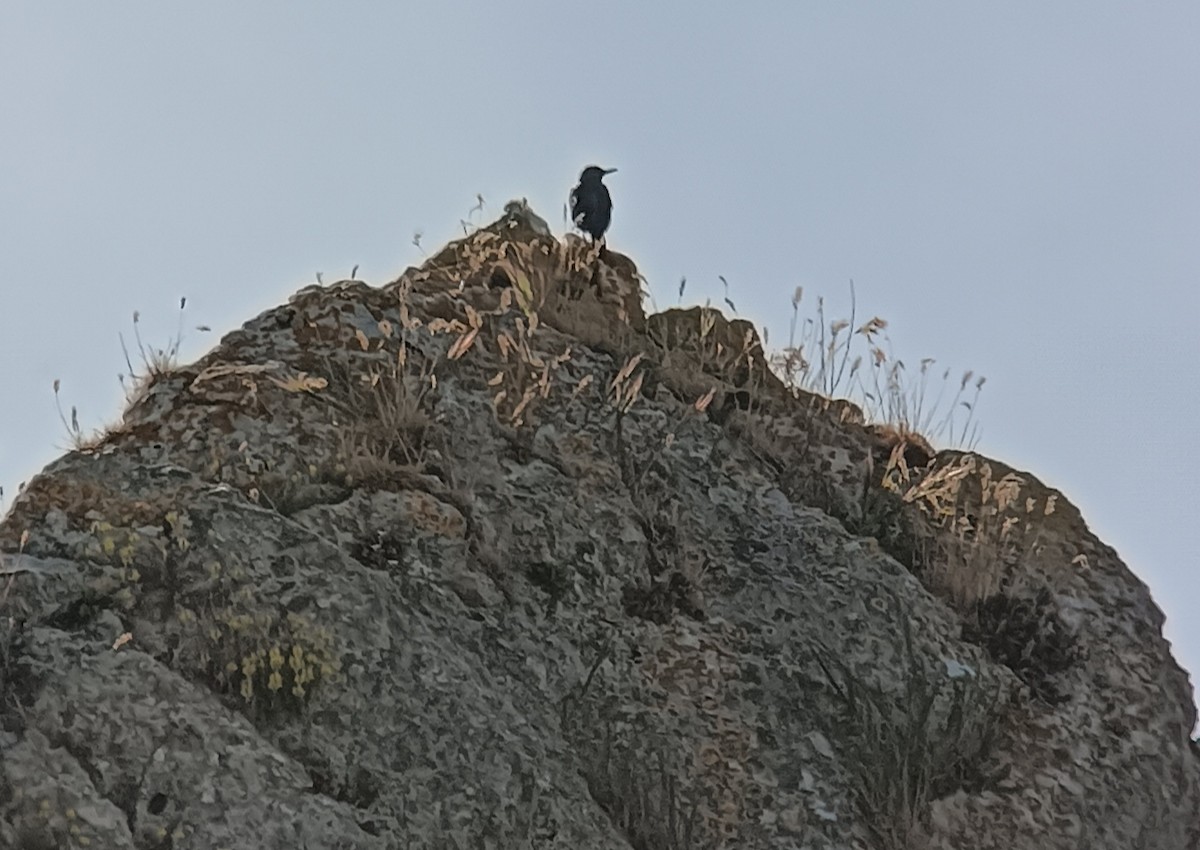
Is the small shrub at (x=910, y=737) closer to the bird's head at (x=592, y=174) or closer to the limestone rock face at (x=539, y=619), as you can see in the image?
the limestone rock face at (x=539, y=619)

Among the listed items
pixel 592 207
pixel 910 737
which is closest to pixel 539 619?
pixel 910 737

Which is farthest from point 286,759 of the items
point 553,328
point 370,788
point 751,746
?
point 553,328

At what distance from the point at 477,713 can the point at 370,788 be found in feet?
1.39

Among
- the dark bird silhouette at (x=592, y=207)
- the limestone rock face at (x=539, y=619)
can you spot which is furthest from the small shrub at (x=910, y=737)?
the dark bird silhouette at (x=592, y=207)

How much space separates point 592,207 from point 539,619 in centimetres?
465

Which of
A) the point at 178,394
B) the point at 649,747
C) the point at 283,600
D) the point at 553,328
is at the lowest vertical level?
the point at 649,747

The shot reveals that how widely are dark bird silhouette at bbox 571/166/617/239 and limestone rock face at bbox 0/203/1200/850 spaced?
96.0 inches

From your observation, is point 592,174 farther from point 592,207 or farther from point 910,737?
point 910,737

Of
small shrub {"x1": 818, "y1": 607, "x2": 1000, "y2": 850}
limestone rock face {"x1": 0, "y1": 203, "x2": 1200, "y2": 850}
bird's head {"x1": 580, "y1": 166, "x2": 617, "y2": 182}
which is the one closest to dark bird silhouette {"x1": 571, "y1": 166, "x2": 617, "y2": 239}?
bird's head {"x1": 580, "y1": 166, "x2": 617, "y2": 182}

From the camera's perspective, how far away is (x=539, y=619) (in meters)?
4.46

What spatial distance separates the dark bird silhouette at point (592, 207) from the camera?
848cm

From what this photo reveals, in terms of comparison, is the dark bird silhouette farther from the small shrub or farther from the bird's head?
the small shrub

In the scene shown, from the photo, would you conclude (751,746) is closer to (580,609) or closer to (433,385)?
(580,609)

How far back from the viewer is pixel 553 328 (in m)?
5.96
